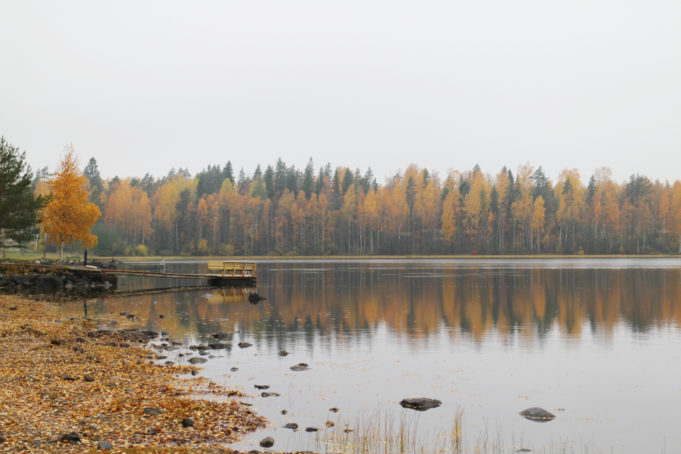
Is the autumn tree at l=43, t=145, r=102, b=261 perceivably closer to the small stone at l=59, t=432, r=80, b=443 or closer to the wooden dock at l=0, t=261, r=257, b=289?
the wooden dock at l=0, t=261, r=257, b=289

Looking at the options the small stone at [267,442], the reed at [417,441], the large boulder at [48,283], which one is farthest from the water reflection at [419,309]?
the small stone at [267,442]

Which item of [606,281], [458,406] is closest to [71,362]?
[458,406]

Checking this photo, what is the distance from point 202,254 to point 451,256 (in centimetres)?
6814

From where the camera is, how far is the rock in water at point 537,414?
1368cm

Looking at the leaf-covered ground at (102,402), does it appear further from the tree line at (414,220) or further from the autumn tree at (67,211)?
the tree line at (414,220)

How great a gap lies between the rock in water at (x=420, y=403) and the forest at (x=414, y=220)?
4915 inches

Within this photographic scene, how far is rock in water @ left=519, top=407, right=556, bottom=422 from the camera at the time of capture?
13680 mm

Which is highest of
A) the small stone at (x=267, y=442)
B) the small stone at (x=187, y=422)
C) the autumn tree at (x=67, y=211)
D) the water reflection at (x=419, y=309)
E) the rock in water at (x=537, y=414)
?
the autumn tree at (x=67, y=211)

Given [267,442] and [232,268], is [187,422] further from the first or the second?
[232,268]

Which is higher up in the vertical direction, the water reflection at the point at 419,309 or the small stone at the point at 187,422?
the small stone at the point at 187,422

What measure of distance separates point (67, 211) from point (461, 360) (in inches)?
2135

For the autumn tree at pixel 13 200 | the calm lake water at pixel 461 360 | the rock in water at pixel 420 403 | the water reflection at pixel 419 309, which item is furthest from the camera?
the autumn tree at pixel 13 200

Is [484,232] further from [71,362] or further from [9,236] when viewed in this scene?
[71,362]

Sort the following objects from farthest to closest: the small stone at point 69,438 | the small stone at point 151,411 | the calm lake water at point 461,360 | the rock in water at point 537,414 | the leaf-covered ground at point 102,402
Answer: the rock in water at point 537,414
the calm lake water at point 461,360
the small stone at point 151,411
the leaf-covered ground at point 102,402
the small stone at point 69,438
